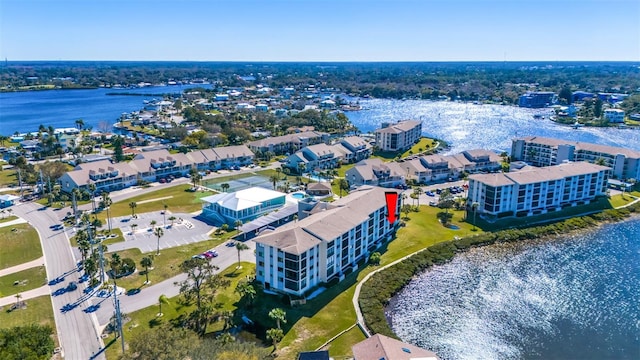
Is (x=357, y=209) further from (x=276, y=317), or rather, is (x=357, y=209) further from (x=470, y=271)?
(x=276, y=317)

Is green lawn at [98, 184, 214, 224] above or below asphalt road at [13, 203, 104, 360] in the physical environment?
above

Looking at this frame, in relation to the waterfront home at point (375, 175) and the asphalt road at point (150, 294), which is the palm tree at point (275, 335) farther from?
the waterfront home at point (375, 175)

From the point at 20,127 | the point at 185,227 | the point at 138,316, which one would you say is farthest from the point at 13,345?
the point at 20,127

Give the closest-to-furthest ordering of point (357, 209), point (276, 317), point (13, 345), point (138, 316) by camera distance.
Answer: point (13, 345)
point (276, 317)
point (138, 316)
point (357, 209)

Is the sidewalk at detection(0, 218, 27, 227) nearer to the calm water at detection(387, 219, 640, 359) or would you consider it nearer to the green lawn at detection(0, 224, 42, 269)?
the green lawn at detection(0, 224, 42, 269)

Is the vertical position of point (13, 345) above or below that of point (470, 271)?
above

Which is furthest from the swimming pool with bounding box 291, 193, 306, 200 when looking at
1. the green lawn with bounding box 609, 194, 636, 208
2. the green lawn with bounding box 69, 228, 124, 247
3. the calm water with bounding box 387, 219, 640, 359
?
the green lawn with bounding box 609, 194, 636, 208

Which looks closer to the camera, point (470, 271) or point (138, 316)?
point (138, 316)
